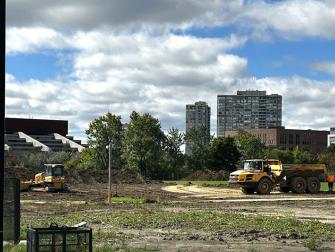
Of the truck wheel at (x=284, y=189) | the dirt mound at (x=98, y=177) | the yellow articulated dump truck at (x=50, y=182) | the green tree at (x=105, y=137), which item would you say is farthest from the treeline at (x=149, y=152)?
the truck wheel at (x=284, y=189)

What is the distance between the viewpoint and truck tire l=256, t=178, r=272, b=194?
46.0m

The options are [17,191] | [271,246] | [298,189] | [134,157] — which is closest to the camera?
[17,191]

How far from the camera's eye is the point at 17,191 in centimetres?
1379

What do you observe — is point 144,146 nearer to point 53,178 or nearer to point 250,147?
point 250,147

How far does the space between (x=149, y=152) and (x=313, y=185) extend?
164 feet

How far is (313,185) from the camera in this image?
48500mm

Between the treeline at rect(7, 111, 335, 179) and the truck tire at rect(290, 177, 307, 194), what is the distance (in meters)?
47.1

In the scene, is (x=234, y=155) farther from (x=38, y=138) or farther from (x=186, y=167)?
(x=38, y=138)

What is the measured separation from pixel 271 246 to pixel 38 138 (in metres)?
183

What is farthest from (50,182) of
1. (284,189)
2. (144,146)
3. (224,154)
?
(224,154)

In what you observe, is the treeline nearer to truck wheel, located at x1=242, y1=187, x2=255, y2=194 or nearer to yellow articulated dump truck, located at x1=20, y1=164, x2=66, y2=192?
yellow articulated dump truck, located at x1=20, y1=164, x2=66, y2=192

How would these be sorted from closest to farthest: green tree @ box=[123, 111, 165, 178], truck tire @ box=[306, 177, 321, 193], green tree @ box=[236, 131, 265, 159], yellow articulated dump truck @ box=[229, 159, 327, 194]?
yellow articulated dump truck @ box=[229, 159, 327, 194] → truck tire @ box=[306, 177, 321, 193] → green tree @ box=[123, 111, 165, 178] → green tree @ box=[236, 131, 265, 159]

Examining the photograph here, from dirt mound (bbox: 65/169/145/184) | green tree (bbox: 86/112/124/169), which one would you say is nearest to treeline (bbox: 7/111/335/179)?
green tree (bbox: 86/112/124/169)

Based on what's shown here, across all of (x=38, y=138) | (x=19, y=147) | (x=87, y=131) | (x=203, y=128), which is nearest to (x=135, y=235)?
(x=87, y=131)
